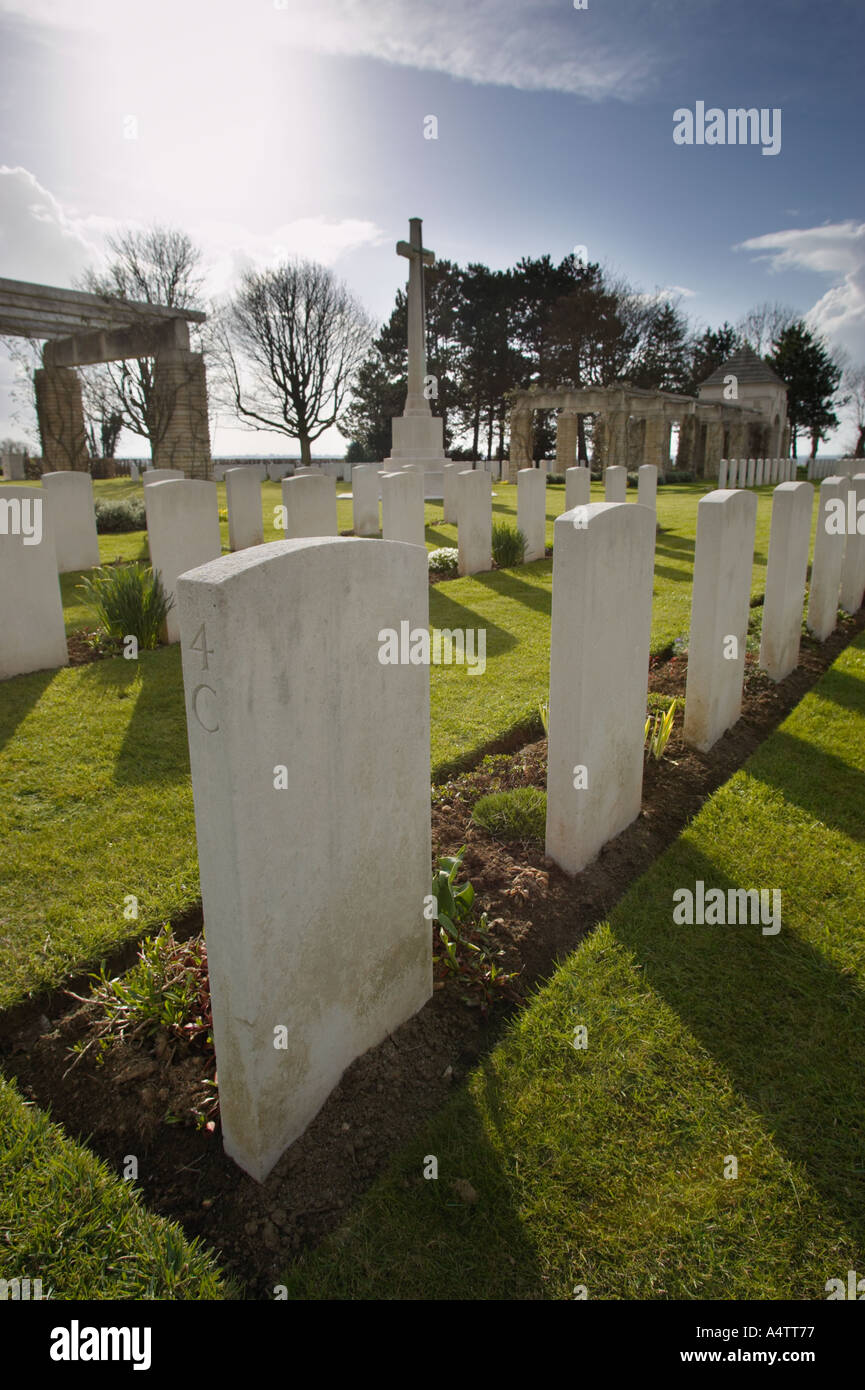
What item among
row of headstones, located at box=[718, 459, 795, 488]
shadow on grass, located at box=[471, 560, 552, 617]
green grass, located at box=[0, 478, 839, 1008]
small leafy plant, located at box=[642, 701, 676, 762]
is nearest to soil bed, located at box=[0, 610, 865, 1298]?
green grass, located at box=[0, 478, 839, 1008]

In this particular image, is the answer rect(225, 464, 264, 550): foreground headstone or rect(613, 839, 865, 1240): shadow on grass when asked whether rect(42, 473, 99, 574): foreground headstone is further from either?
rect(613, 839, 865, 1240): shadow on grass

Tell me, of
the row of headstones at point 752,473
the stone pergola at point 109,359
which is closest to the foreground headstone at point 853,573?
the stone pergola at point 109,359

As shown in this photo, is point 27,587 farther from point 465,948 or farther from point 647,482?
point 647,482

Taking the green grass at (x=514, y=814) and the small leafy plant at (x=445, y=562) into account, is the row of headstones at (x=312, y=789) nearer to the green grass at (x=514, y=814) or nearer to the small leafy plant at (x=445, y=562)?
the green grass at (x=514, y=814)

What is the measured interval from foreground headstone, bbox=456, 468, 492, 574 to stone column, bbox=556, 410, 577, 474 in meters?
19.7

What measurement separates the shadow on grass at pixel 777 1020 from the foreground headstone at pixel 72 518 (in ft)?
33.2

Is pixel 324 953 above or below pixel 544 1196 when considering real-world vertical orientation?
above

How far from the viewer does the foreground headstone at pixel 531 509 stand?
11477 millimetres

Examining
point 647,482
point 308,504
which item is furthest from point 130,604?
point 647,482

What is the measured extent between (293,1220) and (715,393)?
3949cm

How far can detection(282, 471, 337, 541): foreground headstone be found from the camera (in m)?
8.73

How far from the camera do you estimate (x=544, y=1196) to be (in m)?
2.11

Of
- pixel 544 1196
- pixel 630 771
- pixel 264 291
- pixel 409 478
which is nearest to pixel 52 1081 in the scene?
pixel 544 1196
